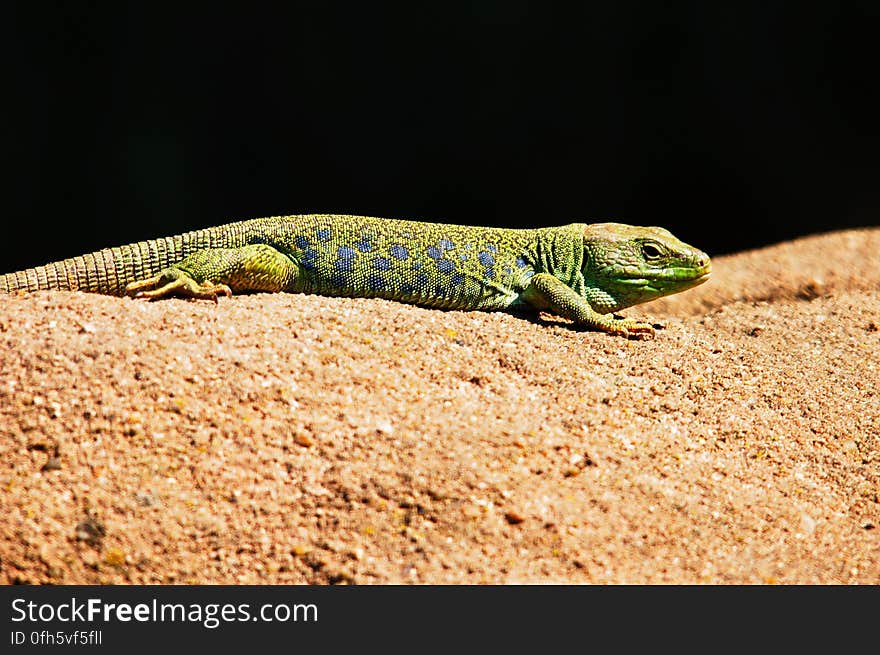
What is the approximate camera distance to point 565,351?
6492 millimetres

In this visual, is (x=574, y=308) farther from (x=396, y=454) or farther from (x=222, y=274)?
(x=222, y=274)

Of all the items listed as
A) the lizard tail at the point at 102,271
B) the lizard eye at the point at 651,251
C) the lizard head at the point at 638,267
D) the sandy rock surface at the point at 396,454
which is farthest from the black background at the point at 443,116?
the sandy rock surface at the point at 396,454

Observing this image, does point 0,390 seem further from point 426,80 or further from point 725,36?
point 725,36

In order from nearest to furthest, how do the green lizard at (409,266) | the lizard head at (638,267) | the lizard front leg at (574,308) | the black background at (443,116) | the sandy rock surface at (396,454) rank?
the sandy rock surface at (396,454) → the green lizard at (409,266) → the lizard front leg at (574,308) → the lizard head at (638,267) → the black background at (443,116)

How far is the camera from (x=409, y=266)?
701cm

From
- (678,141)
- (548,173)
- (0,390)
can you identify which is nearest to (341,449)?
(0,390)

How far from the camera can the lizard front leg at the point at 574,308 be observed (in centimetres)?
692

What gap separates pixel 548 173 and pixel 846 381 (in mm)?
8008

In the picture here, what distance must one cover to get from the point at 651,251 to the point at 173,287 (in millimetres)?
3938

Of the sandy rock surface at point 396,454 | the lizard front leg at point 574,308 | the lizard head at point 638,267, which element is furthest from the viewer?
the lizard head at point 638,267

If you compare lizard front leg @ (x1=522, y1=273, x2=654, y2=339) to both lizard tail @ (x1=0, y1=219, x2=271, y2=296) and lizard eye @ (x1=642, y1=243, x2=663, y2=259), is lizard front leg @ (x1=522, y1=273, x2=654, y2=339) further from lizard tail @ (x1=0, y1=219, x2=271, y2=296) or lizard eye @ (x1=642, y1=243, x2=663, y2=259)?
lizard tail @ (x1=0, y1=219, x2=271, y2=296)

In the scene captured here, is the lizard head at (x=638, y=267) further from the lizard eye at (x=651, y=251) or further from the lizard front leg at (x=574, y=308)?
the lizard front leg at (x=574, y=308)

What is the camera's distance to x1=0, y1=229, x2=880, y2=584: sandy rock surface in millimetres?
4508

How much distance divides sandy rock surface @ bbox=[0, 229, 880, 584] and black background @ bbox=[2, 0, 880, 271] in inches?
296
